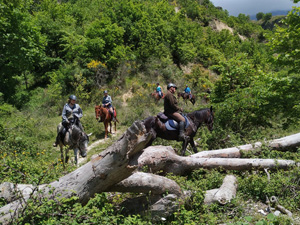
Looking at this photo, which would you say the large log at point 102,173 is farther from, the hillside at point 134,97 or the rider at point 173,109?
the rider at point 173,109

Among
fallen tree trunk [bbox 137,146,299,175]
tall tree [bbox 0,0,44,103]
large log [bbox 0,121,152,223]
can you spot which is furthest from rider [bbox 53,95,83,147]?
tall tree [bbox 0,0,44,103]

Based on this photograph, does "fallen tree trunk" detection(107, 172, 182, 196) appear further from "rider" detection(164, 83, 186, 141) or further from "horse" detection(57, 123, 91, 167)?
"horse" detection(57, 123, 91, 167)

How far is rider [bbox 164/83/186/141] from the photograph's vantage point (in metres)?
8.23

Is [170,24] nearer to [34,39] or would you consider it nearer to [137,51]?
[137,51]

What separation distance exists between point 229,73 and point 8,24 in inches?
500

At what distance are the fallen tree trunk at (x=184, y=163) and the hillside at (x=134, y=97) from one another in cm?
17

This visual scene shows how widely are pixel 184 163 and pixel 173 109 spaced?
279 centimetres

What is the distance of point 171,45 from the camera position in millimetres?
26094

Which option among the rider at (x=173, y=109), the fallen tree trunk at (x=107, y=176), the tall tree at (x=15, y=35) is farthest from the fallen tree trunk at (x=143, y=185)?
the tall tree at (x=15, y=35)

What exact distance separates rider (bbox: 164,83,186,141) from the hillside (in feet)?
3.76

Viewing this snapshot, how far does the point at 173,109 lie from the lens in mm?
8438

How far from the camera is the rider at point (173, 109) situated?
8.23m

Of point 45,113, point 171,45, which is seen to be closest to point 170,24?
point 171,45

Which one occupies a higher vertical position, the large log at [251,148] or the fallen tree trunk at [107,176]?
the fallen tree trunk at [107,176]
